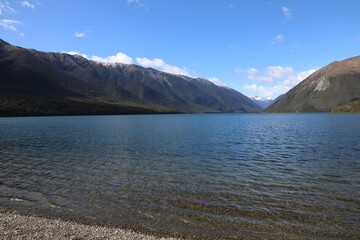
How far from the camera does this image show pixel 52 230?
12.6 metres

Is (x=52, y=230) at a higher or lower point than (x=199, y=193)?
lower

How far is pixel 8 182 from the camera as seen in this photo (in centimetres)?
2170

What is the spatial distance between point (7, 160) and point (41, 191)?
1795cm

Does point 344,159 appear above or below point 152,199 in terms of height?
above

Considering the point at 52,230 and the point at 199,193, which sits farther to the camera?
the point at 199,193

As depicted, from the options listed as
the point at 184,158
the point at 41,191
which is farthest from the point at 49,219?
the point at 184,158

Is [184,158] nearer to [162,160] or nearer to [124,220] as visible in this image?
A: [162,160]

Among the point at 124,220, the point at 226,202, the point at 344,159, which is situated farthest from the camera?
the point at 344,159

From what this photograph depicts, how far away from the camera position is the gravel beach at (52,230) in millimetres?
11906

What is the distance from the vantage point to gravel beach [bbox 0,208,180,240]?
11.9 metres

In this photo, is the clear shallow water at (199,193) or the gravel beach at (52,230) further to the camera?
the clear shallow water at (199,193)

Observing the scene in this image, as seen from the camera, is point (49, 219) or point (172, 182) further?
point (172, 182)

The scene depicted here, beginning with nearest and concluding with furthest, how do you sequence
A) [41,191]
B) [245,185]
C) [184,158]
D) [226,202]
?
[226,202] → [41,191] → [245,185] → [184,158]

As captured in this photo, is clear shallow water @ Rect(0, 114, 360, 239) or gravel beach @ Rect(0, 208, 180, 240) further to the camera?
clear shallow water @ Rect(0, 114, 360, 239)
